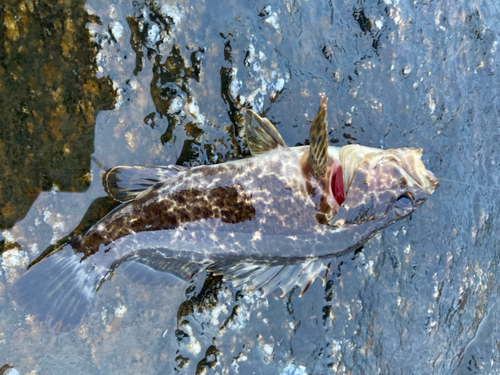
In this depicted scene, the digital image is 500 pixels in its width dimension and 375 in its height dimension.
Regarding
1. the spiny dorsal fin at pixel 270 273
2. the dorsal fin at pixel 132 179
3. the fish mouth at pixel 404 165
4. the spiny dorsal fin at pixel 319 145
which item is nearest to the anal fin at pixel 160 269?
the spiny dorsal fin at pixel 270 273

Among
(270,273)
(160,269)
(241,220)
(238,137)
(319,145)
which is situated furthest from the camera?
(238,137)

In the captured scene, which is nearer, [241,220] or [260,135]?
[241,220]

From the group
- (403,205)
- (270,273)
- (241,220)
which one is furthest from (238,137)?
(403,205)

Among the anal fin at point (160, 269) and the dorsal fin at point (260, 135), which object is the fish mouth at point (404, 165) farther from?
the anal fin at point (160, 269)

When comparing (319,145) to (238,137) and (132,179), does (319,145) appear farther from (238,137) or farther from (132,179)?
(132,179)

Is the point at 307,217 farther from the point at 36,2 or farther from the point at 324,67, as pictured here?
the point at 36,2

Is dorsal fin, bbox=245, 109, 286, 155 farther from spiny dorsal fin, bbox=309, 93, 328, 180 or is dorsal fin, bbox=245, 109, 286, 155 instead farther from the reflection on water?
the reflection on water
